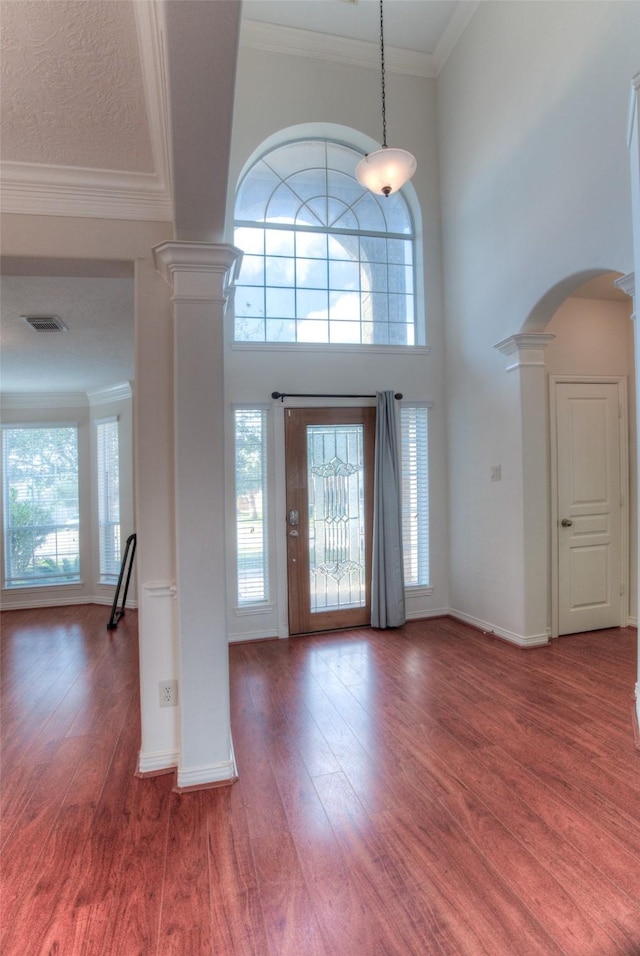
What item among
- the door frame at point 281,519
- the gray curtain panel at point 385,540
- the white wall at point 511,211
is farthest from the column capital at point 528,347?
the door frame at point 281,519

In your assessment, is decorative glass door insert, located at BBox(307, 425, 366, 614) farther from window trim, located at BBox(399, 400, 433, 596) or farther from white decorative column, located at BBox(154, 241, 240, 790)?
white decorative column, located at BBox(154, 241, 240, 790)

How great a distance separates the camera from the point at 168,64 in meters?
1.21

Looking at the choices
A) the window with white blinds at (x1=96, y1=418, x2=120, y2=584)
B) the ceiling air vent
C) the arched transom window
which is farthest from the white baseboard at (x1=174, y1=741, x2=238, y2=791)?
the window with white blinds at (x1=96, y1=418, x2=120, y2=584)

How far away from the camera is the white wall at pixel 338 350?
435 centimetres

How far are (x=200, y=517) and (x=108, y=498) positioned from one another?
4404mm

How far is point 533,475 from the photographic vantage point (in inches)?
154

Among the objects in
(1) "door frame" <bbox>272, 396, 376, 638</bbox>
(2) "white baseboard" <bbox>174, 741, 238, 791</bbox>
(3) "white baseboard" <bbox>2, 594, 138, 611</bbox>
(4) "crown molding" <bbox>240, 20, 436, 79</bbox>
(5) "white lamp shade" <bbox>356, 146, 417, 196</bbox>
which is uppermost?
(4) "crown molding" <bbox>240, 20, 436, 79</bbox>

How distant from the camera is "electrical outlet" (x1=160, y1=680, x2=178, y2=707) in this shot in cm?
235

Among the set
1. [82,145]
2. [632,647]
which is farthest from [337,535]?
[82,145]

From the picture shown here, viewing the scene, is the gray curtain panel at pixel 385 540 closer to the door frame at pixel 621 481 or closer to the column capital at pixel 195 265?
the door frame at pixel 621 481

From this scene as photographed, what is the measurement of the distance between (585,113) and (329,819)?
4252 millimetres

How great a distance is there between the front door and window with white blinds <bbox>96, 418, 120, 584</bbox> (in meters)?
2.73

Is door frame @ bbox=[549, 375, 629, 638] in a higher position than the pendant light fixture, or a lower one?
lower

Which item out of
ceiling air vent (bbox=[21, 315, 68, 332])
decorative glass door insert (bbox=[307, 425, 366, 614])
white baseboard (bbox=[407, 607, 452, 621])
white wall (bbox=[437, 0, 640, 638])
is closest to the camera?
white wall (bbox=[437, 0, 640, 638])
